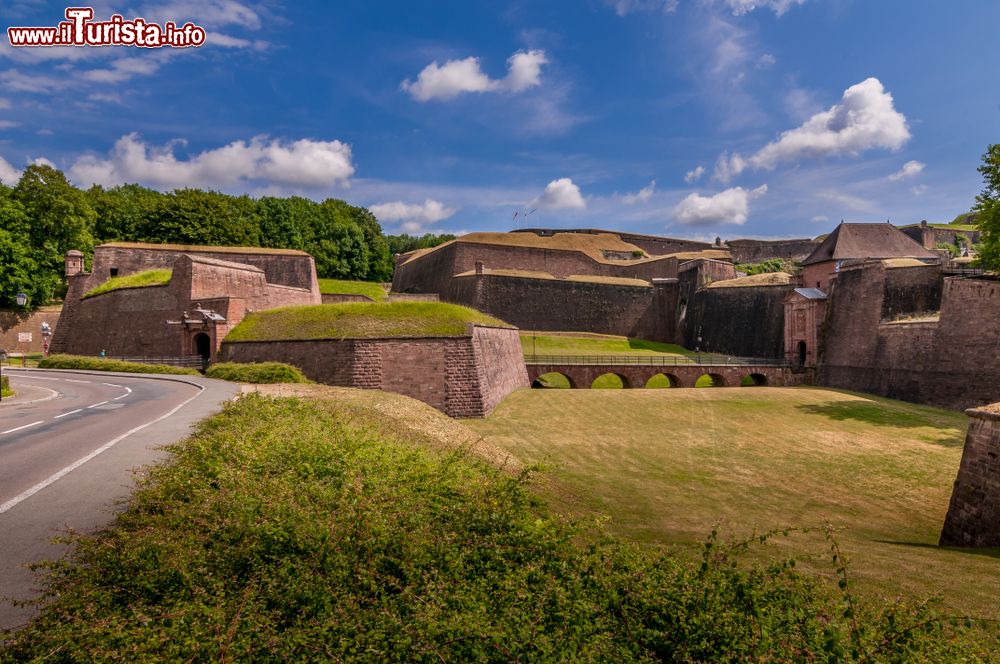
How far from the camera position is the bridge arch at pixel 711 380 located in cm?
3601

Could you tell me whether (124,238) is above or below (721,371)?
above

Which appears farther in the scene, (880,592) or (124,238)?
(124,238)

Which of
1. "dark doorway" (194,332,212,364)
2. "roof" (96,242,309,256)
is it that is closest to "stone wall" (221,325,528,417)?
"dark doorway" (194,332,212,364)

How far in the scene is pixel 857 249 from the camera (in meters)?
39.8

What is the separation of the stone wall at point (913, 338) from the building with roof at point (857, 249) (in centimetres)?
537

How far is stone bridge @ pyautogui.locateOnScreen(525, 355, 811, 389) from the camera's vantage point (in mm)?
34031

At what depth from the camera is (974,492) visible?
34.0ft

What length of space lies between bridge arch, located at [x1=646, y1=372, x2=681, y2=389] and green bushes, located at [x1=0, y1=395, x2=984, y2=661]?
30489 mm

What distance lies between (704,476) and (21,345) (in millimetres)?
49637

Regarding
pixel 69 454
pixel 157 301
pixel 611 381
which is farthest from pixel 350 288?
pixel 69 454

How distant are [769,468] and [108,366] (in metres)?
31.2

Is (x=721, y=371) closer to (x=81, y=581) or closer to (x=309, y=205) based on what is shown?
(x=81, y=581)

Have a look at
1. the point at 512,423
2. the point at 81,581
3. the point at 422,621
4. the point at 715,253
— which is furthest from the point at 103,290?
the point at 715,253

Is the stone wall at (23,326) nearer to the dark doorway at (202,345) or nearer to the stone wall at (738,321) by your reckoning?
the dark doorway at (202,345)
